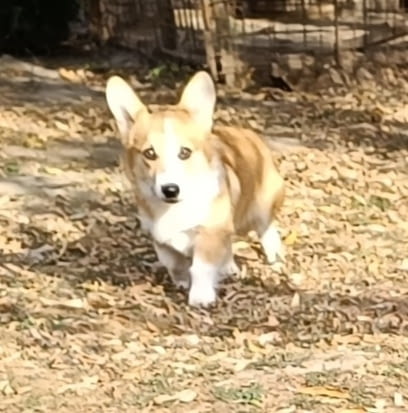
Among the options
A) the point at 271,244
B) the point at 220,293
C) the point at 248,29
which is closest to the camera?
the point at 220,293

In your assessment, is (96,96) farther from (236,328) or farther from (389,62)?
(236,328)

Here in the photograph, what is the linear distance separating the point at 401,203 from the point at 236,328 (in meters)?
2.13

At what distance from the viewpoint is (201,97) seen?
523 centimetres

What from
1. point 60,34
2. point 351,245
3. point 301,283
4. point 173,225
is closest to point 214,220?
point 173,225

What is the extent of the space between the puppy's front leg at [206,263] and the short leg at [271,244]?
61 centimetres

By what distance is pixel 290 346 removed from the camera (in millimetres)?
4766

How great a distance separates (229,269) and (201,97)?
0.79 meters

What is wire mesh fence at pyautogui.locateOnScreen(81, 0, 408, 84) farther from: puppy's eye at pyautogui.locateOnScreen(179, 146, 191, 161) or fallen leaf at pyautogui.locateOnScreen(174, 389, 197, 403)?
fallen leaf at pyautogui.locateOnScreen(174, 389, 197, 403)

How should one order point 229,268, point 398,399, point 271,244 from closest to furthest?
point 398,399
point 229,268
point 271,244

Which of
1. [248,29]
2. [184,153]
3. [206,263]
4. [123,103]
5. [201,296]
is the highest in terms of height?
[123,103]

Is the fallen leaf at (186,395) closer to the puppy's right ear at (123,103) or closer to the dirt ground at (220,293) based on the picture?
the dirt ground at (220,293)

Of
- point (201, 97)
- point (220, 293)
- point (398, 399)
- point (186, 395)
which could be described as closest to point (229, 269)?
point (220, 293)

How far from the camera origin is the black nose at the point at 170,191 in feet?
16.1

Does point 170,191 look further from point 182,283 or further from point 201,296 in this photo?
point 182,283
